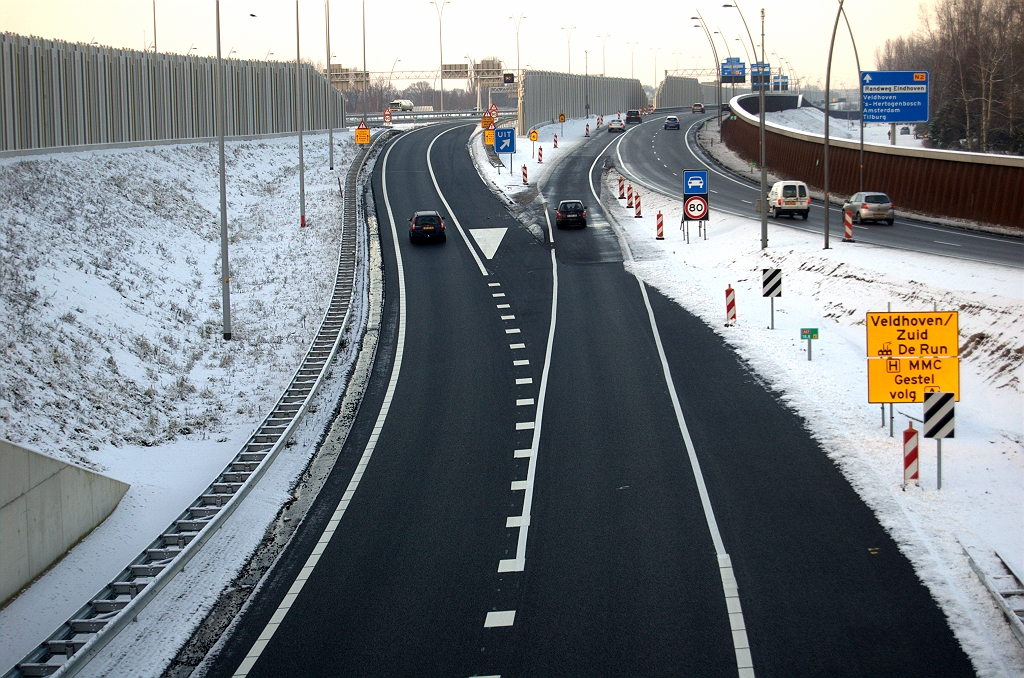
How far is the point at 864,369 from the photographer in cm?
2244

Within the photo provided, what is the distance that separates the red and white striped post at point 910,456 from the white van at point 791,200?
30.2m

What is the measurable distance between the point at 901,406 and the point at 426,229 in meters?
24.3

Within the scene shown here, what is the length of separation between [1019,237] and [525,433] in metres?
26.2

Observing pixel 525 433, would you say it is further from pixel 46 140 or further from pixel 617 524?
pixel 46 140

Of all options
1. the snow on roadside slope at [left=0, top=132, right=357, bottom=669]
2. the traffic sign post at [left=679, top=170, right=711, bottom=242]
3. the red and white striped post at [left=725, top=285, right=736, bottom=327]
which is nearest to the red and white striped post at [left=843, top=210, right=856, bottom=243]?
the traffic sign post at [left=679, top=170, right=711, bottom=242]

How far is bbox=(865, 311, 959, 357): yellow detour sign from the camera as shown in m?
16.6

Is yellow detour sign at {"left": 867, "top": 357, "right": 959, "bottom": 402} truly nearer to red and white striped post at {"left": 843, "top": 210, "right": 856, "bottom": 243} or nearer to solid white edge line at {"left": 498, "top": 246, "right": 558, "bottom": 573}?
solid white edge line at {"left": 498, "top": 246, "right": 558, "bottom": 573}

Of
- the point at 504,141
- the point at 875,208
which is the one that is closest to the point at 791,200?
the point at 875,208

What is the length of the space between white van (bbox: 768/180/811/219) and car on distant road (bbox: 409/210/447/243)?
1586 cm

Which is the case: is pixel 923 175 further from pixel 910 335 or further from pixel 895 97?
pixel 910 335

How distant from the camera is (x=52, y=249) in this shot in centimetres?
3048

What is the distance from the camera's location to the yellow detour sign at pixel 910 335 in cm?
1658

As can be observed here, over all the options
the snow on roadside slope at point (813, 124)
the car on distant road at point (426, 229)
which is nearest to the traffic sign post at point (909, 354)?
the car on distant road at point (426, 229)

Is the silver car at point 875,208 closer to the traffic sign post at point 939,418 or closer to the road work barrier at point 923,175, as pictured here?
the road work barrier at point 923,175
